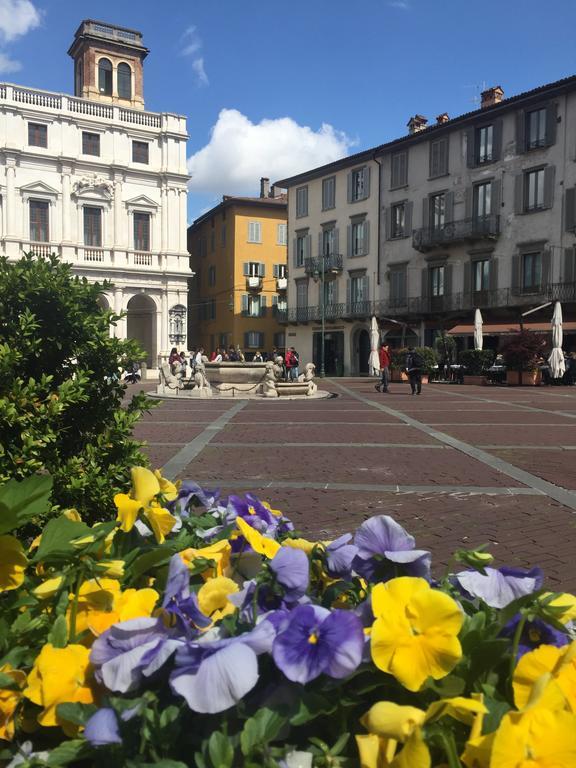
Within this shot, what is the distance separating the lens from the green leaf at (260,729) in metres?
0.92

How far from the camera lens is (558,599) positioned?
1172 mm

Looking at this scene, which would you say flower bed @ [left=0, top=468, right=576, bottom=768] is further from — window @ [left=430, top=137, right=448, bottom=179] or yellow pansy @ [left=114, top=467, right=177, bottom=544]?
window @ [left=430, top=137, right=448, bottom=179]

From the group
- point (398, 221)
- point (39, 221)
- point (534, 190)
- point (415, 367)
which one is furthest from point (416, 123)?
point (415, 367)

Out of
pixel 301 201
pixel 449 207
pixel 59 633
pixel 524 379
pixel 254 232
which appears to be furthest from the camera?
pixel 254 232

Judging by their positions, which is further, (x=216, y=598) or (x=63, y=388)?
(x=63, y=388)

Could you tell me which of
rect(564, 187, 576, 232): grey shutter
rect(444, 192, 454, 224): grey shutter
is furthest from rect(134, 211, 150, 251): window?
rect(564, 187, 576, 232): grey shutter

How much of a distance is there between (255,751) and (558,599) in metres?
0.60

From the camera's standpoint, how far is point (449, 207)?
123ft

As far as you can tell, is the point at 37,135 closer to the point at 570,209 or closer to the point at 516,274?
the point at 516,274

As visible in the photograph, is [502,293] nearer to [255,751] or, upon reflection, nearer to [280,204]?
[280,204]

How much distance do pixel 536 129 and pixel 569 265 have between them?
23.9 feet

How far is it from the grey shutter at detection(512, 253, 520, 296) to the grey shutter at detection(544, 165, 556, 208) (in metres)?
2.88

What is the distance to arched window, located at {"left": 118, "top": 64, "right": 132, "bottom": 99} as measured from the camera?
41.8 metres

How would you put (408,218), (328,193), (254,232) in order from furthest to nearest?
(254,232), (328,193), (408,218)
